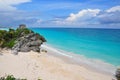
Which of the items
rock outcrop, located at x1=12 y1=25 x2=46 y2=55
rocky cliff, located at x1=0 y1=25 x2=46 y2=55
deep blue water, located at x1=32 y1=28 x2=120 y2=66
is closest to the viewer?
rock outcrop, located at x1=12 y1=25 x2=46 y2=55

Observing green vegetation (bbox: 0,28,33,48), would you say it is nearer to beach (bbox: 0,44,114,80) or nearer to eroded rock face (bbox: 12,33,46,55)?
eroded rock face (bbox: 12,33,46,55)

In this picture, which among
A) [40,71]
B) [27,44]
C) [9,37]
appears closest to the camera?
[40,71]

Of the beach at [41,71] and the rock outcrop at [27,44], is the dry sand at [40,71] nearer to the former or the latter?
the beach at [41,71]

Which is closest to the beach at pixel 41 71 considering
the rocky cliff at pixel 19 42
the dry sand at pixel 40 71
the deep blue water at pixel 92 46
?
the dry sand at pixel 40 71

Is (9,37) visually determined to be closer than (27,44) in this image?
No

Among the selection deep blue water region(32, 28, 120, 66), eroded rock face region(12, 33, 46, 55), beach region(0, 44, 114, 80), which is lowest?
deep blue water region(32, 28, 120, 66)

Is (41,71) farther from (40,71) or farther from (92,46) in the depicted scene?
(92,46)

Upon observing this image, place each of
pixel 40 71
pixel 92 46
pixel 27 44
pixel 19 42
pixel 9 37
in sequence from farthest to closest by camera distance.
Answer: pixel 92 46 → pixel 9 37 → pixel 27 44 → pixel 19 42 → pixel 40 71

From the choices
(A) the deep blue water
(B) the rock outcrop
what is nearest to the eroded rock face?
(B) the rock outcrop

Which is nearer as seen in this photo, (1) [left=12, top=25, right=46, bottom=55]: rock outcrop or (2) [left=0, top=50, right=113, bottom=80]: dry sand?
(2) [left=0, top=50, right=113, bottom=80]: dry sand

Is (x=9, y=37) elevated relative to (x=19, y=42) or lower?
elevated

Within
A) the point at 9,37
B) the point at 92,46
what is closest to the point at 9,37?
the point at 9,37

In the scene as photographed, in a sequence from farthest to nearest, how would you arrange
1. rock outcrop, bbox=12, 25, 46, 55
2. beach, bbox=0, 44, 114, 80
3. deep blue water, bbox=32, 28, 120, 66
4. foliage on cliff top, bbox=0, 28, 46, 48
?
deep blue water, bbox=32, 28, 120, 66, foliage on cliff top, bbox=0, 28, 46, 48, rock outcrop, bbox=12, 25, 46, 55, beach, bbox=0, 44, 114, 80

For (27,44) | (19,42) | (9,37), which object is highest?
(9,37)
